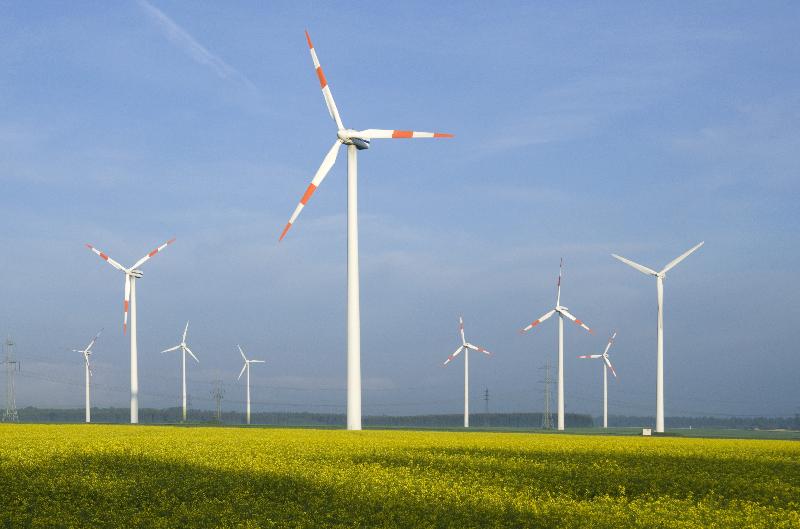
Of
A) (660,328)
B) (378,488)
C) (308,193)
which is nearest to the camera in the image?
(378,488)

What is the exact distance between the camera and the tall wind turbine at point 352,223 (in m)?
58.6

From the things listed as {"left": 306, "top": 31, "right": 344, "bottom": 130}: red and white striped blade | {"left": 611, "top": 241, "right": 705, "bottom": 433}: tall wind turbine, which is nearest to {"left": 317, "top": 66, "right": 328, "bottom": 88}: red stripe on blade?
{"left": 306, "top": 31, "right": 344, "bottom": 130}: red and white striped blade

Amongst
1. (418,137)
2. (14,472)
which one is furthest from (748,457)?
(418,137)

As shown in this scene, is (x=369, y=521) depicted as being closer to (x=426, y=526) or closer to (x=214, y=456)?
(x=426, y=526)

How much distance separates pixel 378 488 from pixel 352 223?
126ft

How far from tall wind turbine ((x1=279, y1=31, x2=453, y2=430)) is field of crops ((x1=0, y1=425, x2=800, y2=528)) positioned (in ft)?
74.4

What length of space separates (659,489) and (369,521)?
1023cm

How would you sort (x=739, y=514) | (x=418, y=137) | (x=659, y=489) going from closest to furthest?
(x=739, y=514), (x=659, y=489), (x=418, y=137)

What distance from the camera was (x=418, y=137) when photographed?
6512 cm

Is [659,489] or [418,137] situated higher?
[418,137]

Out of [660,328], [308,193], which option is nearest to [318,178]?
[308,193]

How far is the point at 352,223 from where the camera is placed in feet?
198

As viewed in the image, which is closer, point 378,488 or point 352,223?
point 378,488

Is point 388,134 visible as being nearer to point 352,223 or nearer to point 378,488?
point 352,223
